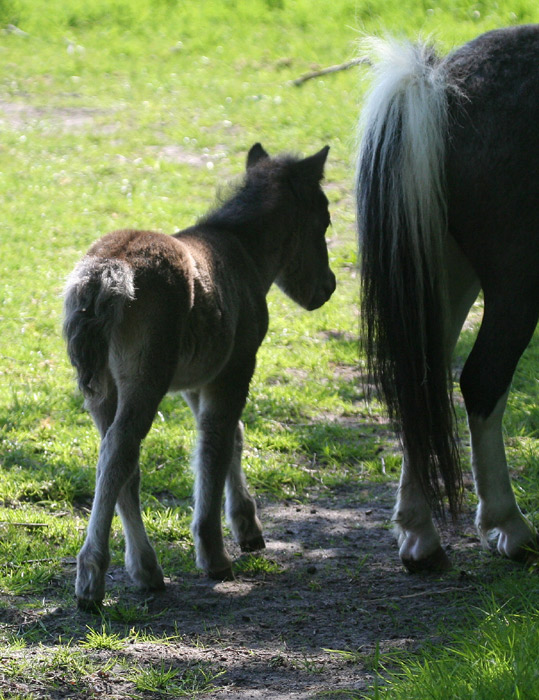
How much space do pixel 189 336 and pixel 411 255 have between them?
3.18ft

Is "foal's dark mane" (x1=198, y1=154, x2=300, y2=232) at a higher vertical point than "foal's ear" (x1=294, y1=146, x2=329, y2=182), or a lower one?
lower

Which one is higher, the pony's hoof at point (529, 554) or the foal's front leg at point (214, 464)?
the foal's front leg at point (214, 464)

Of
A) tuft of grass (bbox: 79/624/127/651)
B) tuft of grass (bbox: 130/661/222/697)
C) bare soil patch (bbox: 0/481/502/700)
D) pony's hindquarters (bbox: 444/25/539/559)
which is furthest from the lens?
pony's hindquarters (bbox: 444/25/539/559)

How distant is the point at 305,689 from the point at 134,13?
14.7 meters

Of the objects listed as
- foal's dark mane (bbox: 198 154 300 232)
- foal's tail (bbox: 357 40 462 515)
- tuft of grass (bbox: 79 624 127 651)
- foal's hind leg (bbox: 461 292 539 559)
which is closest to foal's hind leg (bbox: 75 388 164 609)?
tuft of grass (bbox: 79 624 127 651)

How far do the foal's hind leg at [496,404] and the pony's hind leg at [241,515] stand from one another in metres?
1.03

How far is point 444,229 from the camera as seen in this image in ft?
12.9

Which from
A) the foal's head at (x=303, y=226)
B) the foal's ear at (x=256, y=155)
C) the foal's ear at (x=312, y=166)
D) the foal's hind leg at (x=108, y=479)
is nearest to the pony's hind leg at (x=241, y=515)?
the foal's hind leg at (x=108, y=479)

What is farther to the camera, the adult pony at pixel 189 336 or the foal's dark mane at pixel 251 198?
the foal's dark mane at pixel 251 198

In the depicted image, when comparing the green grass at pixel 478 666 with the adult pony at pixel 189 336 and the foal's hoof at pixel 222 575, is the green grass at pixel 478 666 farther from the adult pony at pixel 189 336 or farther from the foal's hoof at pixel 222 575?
the adult pony at pixel 189 336

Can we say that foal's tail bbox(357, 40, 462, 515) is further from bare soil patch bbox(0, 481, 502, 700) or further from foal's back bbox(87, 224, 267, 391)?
foal's back bbox(87, 224, 267, 391)

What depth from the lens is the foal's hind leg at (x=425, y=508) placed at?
13.5 ft

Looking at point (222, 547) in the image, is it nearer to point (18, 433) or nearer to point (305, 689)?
point (305, 689)

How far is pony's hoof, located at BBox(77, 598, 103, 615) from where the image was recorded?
12.0ft
